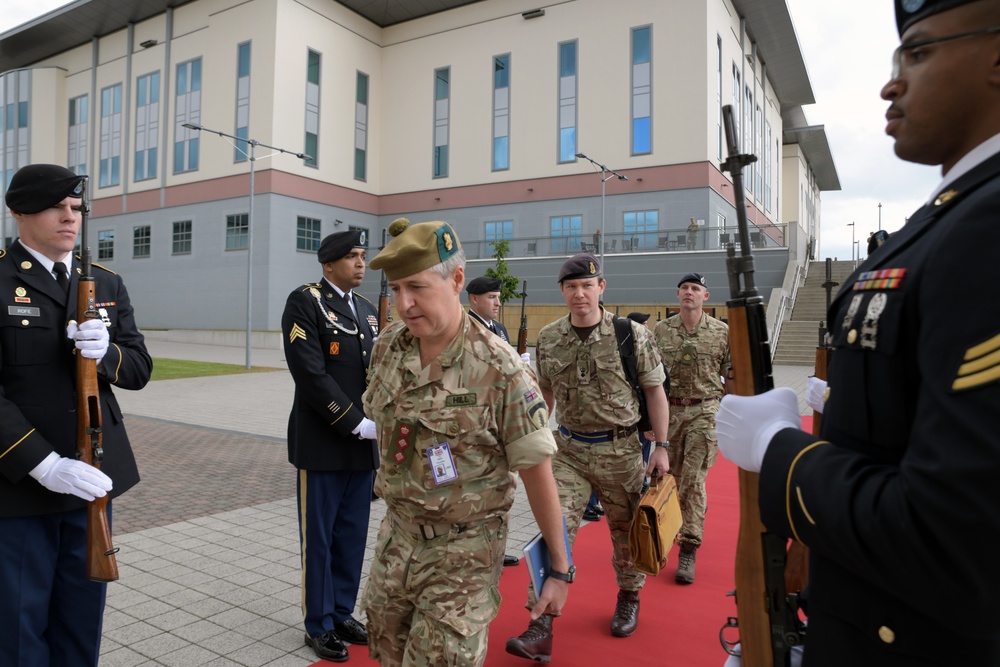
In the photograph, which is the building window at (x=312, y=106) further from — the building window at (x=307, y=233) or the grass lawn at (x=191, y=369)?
the grass lawn at (x=191, y=369)

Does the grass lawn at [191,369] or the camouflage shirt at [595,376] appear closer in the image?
the camouflage shirt at [595,376]

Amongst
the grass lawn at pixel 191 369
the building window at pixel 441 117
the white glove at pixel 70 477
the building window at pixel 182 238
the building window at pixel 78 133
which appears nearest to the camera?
the white glove at pixel 70 477

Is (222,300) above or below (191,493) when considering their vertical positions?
above

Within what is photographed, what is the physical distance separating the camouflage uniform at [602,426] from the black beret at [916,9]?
3088 millimetres

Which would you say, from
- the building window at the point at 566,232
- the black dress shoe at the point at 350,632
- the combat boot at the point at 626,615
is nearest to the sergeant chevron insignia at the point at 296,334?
the black dress shoe at the point at 350,632

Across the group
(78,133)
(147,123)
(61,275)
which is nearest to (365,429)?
(61,275)

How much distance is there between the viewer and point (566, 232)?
110ft

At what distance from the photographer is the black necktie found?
287 cm

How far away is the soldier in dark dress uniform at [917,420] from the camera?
104 cm

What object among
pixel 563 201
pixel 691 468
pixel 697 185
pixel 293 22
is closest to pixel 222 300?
pixel 293 22

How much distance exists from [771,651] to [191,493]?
22.5 feet

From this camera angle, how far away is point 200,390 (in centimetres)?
1680

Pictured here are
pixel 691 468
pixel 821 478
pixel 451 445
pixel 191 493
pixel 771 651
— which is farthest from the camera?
pixel 191 493

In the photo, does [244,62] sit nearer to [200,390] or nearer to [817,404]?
[200,390]
